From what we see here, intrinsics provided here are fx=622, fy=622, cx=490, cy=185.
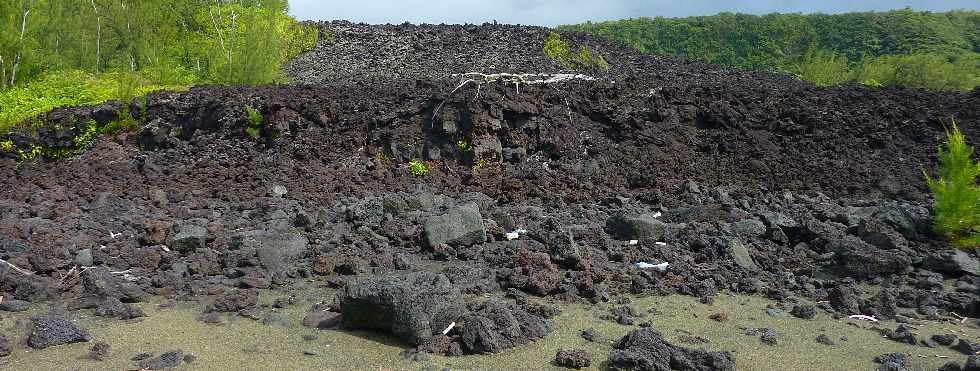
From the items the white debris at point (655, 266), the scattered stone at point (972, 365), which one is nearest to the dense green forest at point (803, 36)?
the white debris at point (655, 266)

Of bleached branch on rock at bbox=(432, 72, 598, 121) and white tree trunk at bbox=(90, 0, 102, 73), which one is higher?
white tree trunk at bbox=(90, 0, 102, 73)

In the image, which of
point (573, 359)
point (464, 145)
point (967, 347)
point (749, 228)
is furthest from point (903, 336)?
point (464, 145)

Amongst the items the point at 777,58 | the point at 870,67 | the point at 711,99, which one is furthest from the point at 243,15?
the point at 777,58

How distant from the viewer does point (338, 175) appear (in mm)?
9227

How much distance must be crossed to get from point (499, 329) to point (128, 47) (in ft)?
61.3

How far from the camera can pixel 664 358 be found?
12.8ft

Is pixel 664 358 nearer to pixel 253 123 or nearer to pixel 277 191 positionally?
pixel 277 191

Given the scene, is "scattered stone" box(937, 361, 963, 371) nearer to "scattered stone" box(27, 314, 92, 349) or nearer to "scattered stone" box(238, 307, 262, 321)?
"scattered stone" box(238, 307, 262, 321)

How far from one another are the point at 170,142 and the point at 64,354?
710cm

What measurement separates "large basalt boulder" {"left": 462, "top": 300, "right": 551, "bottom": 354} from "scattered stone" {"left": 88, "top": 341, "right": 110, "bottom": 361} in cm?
233

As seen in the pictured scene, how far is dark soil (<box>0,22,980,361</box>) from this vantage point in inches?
219

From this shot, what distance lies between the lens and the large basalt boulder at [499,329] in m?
4.14

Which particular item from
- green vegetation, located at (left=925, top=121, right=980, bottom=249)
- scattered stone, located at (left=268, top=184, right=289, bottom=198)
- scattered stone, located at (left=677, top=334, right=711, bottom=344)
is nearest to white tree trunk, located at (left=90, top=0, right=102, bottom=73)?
scattered stone, located at (left=268, top=184, right=289, bottom=198)

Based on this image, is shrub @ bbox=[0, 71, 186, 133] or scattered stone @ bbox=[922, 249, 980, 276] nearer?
scattered stone @ bbox=[922, 249, 980, 276]
